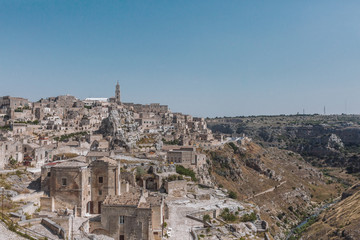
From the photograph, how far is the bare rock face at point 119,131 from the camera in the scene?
5397 cm

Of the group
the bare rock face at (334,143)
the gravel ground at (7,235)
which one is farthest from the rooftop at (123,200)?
the bare rock face at (334,143)

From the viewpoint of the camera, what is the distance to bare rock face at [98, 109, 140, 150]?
54.0 meters

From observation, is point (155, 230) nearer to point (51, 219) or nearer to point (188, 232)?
point (188, 232)

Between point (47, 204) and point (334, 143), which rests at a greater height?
point (47, 204)

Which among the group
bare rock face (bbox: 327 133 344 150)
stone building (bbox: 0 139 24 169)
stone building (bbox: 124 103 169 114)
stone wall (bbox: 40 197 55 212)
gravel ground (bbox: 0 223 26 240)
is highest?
stone building (bbox: 124 103 169 114)

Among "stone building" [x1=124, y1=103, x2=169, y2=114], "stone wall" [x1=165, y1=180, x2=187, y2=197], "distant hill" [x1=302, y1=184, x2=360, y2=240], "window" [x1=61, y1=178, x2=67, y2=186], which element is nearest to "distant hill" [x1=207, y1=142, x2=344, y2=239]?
"distant hill" [x1=302, y1=184, x2=360, y2=240]

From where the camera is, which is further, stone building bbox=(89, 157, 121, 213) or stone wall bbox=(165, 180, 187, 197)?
stone wall bbox=(165, 180, 187, 197)

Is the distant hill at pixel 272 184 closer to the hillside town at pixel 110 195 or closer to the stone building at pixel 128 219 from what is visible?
the hillside town at pixel 110 195

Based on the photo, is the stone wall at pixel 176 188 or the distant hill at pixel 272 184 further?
the distant hill at pixel 272 184

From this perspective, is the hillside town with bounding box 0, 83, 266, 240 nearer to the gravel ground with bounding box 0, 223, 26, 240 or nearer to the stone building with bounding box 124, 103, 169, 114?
the gravel ground with bounding box 0, 223, 26, 240

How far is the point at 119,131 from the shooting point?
188 feet

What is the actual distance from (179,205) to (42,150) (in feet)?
54.6

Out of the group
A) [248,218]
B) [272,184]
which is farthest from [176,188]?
[272,184]

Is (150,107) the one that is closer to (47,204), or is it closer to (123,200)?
(47,204)
